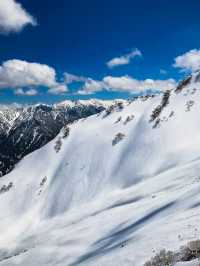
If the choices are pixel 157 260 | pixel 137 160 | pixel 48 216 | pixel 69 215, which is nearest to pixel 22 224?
pixel 48 216

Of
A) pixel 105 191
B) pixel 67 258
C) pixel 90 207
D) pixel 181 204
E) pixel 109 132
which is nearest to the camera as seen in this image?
pixel 181 204

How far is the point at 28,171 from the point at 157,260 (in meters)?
93.3

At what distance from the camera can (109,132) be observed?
106m

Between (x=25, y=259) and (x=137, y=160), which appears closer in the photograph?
(x=25, y=259)

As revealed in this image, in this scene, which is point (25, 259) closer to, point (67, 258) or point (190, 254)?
point (67, 258)

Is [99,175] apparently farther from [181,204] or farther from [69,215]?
[181,204]

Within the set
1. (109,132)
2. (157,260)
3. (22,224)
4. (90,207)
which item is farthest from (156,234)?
(109,132)

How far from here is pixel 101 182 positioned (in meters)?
85.2

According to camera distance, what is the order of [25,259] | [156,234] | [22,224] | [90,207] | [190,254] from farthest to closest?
1. [22,224]
2. [90,207]
3. [25,259]
4. [156,234]
5. [190,254]

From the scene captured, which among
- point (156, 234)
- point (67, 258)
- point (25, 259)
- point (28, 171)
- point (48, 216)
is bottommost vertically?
point (156, 234)

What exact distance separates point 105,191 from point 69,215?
30.8 feet

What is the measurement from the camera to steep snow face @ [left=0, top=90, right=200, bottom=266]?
143ft

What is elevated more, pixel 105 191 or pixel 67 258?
pixel 105 191

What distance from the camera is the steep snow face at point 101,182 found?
43688mm
